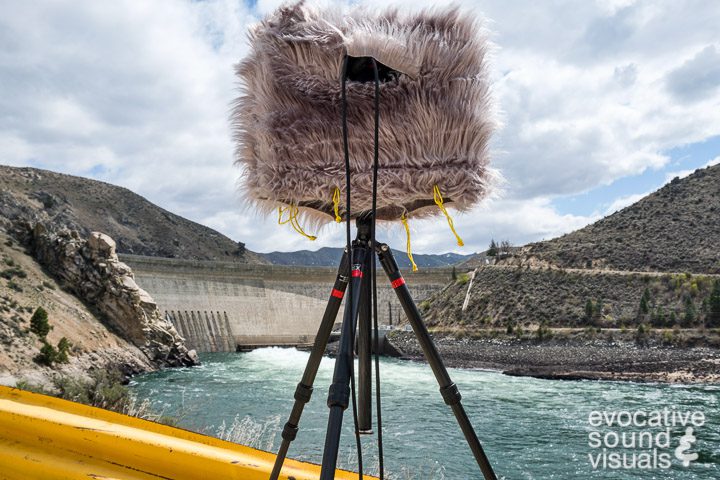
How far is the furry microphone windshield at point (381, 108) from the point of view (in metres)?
1.42

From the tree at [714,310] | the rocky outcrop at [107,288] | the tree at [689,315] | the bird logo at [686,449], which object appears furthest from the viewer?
the tree at [689,315]

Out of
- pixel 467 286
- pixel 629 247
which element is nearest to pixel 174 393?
pixel 467 286

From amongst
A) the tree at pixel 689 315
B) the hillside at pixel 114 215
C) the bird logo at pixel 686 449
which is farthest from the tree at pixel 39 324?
the hillside at pixel 114 215

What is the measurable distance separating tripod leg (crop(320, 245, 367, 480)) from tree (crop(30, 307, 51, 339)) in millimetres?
13050

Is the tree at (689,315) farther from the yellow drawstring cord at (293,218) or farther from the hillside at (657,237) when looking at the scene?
the yellow drawstring cord at (293,218)

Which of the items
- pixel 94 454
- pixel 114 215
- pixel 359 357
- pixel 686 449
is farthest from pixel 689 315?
pixel 114 215

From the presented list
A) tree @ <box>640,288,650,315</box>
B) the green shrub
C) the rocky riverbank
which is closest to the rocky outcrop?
the green shrub

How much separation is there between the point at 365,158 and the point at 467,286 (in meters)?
25.7

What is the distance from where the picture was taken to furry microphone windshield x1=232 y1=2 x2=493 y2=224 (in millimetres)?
1420

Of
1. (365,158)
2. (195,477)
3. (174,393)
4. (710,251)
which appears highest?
(710,251)

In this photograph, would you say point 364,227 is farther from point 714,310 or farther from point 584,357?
point 714,310

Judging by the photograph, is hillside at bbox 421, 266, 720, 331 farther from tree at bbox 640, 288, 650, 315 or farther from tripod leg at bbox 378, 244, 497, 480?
tripod leg at bbox 378, 244, 497, 480

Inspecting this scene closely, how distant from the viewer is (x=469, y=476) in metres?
5.74

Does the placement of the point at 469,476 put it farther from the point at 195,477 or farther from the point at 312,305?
the point at 312,305
